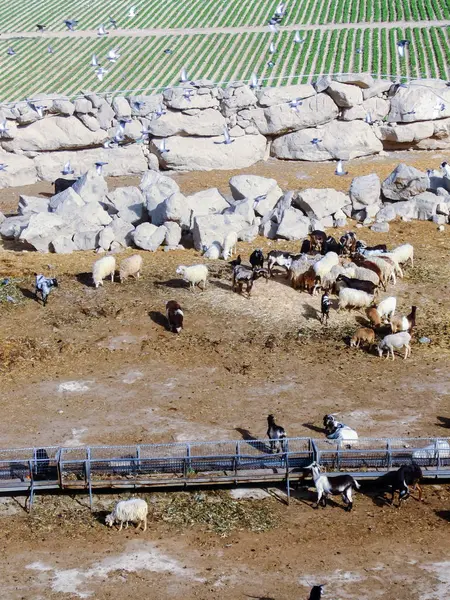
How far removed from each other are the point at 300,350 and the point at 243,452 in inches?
242

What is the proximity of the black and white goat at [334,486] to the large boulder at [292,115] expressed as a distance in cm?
3009

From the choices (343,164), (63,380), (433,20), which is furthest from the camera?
(433,20)

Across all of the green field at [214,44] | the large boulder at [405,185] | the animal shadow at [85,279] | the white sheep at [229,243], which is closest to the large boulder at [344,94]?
the green field at [214,44]

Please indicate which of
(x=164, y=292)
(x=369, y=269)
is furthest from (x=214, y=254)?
(x=369, y=269)

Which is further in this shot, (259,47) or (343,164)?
(259,47)

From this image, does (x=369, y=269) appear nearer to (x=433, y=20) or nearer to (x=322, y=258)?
(x=322, y=258)

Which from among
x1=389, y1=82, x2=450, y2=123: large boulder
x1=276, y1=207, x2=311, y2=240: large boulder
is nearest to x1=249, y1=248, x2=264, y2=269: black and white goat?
x1=276, y1=207, x2=311, y2=240: large boulder

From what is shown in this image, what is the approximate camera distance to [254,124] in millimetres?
48719

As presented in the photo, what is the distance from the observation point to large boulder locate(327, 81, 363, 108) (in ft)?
159

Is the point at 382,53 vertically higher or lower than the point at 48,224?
higher

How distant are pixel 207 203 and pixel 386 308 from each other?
11309 millimetres

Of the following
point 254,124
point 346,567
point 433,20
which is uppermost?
point 433,20

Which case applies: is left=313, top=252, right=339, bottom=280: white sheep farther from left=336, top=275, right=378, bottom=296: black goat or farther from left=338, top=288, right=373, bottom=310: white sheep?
left=338, top=288, right=373, bottom=310: white sheep

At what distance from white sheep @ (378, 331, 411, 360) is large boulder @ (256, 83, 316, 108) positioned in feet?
78.3
